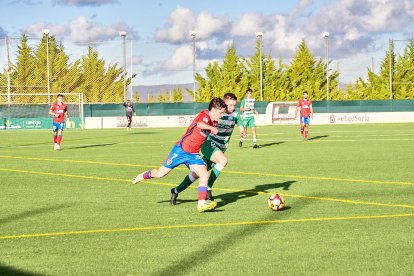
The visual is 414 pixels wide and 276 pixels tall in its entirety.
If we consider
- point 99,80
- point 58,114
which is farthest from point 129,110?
point 58,114

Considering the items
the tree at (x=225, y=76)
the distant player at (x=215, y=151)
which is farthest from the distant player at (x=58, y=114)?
the tree at (x=225, y=76)

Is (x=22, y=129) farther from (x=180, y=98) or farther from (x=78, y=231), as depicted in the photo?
(x=78, y=231)

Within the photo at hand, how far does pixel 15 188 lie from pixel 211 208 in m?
5.06

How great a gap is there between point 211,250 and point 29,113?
48.1m

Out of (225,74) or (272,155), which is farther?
(225,74)

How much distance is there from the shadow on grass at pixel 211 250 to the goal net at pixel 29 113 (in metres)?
45.2

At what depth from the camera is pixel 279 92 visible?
69.7m

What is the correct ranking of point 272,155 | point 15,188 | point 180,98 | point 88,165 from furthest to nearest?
point 180,98 < point 272,155 < point 88,165 < point 15,188

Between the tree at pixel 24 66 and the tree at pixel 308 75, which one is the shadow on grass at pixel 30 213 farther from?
the tree at pixel 308 75

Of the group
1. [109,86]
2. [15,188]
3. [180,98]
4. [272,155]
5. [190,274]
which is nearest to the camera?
[190,274]

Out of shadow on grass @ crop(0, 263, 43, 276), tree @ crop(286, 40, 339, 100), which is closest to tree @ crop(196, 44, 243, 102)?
tree @ crop(286, 40, 339, 100)

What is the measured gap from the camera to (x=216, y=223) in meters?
9.25

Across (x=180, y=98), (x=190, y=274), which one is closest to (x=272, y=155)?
(x=190, y=274)

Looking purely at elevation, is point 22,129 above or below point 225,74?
below
